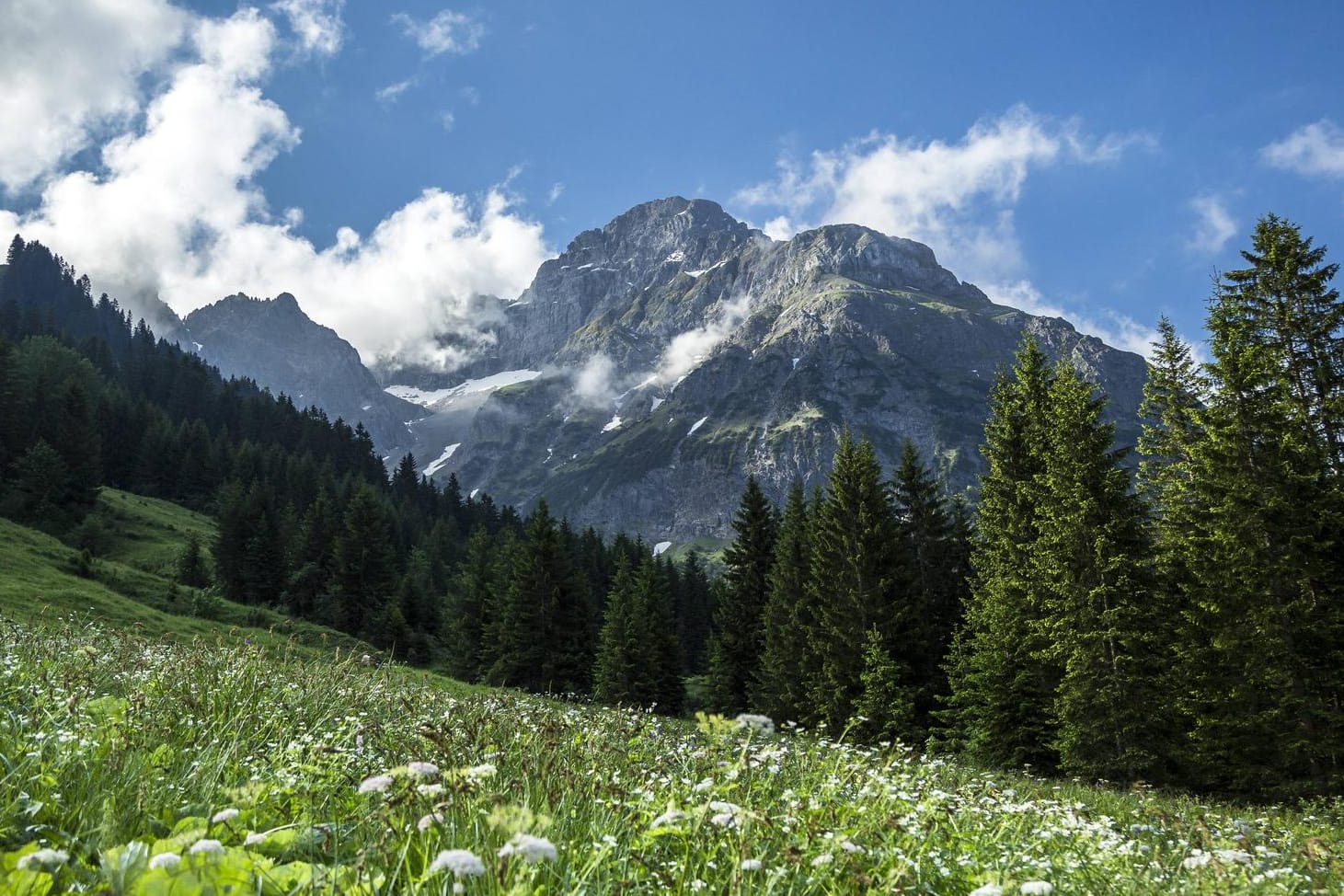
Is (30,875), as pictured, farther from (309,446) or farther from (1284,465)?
(309,446)

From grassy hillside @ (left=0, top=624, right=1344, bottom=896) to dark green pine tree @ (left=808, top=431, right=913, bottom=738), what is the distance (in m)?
28.0

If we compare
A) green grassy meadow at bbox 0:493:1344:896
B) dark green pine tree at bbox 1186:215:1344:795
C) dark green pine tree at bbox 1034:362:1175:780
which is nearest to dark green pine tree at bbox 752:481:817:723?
dark green pine tree at bbox 1034:362:1175:780

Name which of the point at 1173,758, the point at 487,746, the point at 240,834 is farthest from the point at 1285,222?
the point at 240,834

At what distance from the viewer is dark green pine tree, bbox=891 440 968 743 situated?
34.8m

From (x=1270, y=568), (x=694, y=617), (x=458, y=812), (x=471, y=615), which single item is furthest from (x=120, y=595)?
(x=694, y=617)

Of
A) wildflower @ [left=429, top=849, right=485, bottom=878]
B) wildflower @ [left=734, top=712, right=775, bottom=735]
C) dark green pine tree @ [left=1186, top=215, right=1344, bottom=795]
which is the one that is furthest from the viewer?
dark green pine tree @ [left=1186, top=215, right=1344, bottom=795]

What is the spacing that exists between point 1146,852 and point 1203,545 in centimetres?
2182

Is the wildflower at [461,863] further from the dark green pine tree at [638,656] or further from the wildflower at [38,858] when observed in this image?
the dark green pine tree at [638,656]

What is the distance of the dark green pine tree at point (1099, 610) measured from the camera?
21.8 meters

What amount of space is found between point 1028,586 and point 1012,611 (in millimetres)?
1188

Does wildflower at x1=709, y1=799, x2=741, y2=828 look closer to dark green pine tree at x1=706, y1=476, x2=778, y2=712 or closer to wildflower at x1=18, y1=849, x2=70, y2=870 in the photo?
wildflower at x1=18, y1=849, x2=70, y2=870

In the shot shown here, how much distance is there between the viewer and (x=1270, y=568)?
20.2 metres

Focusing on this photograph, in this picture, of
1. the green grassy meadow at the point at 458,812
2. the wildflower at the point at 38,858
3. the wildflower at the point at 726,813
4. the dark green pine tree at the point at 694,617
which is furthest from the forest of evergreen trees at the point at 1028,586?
the dark green pine tree at the point at 694,617

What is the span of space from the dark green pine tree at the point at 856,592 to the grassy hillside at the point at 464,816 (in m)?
28.0
